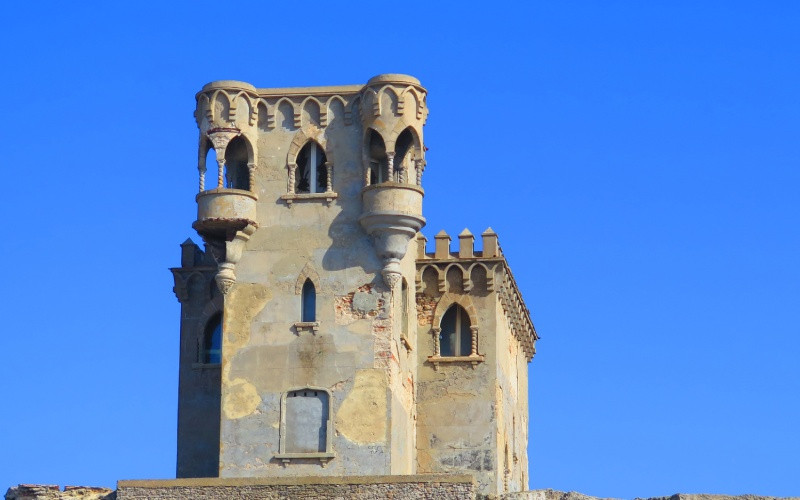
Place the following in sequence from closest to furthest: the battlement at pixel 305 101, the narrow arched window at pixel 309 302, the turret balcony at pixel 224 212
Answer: the narrow arched window at pixel 309 302 → the turret balcony at pixel 224 212 → the battlement at pixel 305 101

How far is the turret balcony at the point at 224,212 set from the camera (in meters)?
52.6

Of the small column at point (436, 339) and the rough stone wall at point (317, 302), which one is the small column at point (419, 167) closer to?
the rough stone wall at point (317, 302)

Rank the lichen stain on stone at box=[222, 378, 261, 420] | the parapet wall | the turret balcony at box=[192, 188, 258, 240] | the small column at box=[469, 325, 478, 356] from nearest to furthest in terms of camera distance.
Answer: the parapet wall
the lichen stain on stone at box=[222, 378, 261, 420]
the turret balcony at box=[192, 188, 258, 240]
the small column at box=[469, 325, 478, 356]

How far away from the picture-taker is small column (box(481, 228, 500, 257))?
58656 mm

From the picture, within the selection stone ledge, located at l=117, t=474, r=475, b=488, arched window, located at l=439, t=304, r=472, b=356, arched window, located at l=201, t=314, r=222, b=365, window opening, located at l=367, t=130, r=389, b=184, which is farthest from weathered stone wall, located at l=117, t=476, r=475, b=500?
arched window, located at l=439, t=304, r=472, b=356

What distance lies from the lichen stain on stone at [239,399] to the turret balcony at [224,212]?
409 cm

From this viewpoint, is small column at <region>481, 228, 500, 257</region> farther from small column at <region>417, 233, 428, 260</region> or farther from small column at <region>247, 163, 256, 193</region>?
small column at <region>247, 163, 256, 193</region>

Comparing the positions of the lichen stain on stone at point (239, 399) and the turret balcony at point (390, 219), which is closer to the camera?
the lichen stain on stone at point (239, 399)

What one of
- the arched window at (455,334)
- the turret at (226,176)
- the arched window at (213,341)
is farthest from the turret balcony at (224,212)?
the arched window at (455,334)

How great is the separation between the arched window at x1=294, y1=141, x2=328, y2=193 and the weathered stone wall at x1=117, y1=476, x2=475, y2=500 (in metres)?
9.04

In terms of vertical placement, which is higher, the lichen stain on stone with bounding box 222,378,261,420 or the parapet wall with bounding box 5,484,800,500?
the lichen stain on stone with bounding box 222,378,261,420

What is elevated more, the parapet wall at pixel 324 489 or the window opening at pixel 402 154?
the window opening at pixel 402 154

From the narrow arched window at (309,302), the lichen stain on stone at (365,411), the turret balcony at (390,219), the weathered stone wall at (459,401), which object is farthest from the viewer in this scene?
the weathered stone wall at (459,401)

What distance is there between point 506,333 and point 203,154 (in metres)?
12.9
